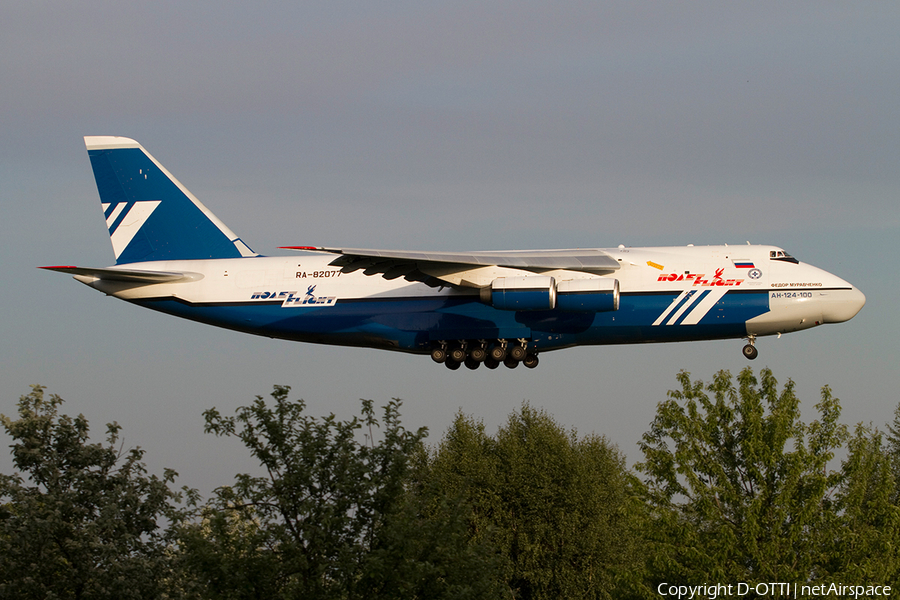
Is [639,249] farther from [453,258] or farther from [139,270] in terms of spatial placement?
[139,270]

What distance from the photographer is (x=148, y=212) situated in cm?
3772

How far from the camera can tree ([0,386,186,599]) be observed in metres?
22.9

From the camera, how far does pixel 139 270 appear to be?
34.5 m

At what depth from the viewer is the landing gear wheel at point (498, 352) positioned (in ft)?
106

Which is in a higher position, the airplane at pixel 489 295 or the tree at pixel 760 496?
the airplane at pixel 489 295

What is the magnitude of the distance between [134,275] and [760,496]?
65.5ft

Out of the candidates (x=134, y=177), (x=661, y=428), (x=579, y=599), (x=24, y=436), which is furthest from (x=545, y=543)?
(x=24, y=436)

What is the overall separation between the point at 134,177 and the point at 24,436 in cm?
1467

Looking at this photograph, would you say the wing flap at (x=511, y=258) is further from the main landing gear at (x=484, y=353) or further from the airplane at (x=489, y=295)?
the main landing gear at (x=484, y=353)

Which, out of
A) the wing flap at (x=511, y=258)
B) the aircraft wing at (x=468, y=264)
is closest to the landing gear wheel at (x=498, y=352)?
the aircraft wing at (x=468, y=264)

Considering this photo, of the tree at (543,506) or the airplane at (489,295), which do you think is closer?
the airplane at (489,295)

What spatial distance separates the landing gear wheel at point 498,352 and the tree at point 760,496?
16.3 feet

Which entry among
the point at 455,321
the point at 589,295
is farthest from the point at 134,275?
the point at 589,295

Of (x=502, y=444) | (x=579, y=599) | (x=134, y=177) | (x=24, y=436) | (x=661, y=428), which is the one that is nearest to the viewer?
(x=24, y=436)
